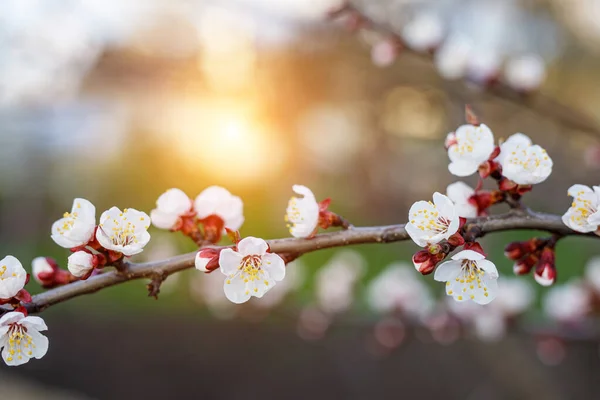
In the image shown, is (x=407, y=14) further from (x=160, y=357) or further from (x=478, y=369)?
(x=160, y=357)

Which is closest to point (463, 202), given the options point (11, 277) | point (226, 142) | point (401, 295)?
point (11, 277)

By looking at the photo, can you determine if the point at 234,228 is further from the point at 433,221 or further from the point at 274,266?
the point at 433,221

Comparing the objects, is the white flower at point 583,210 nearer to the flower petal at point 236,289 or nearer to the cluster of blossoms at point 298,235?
the cluster of blossoms at point 298,235

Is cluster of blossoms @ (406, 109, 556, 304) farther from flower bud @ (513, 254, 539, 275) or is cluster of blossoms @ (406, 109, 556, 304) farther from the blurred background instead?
→ the blurred background

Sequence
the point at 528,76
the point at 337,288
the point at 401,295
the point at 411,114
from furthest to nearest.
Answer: the point at 411,114
the point at 337,288
the point at 401,295
the point at 528,76

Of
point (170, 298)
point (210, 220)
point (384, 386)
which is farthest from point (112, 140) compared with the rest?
point (210, 220)

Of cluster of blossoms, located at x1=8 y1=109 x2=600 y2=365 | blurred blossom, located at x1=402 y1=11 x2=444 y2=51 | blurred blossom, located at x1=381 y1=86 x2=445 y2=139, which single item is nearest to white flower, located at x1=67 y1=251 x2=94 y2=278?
cluster of blossoms, located at x1=8 y1=109 x2=600 y2=365
